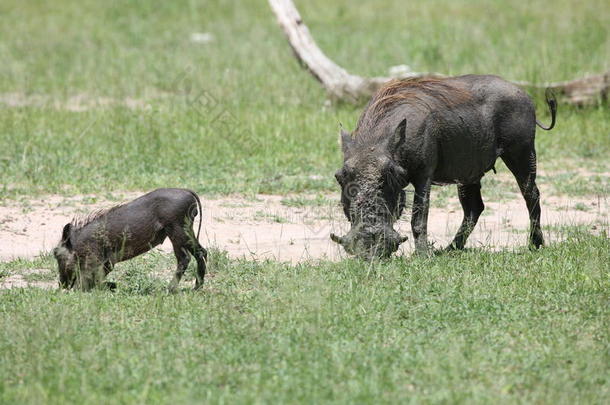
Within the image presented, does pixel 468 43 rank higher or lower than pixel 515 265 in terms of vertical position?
higher

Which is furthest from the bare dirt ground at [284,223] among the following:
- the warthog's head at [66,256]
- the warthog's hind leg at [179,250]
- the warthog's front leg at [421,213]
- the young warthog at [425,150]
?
the warthog's head at [66,256]

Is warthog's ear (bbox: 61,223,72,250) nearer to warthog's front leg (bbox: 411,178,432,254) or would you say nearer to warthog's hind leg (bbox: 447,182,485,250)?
warthog's front leg (bbox: 411,178,432,254)

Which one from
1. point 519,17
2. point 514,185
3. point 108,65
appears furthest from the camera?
point 519,17

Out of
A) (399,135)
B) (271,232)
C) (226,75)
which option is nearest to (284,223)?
(271,232)

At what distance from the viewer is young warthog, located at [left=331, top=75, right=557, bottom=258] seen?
658cm

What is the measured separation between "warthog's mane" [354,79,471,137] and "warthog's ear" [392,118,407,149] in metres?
0.27

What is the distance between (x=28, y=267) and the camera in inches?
277

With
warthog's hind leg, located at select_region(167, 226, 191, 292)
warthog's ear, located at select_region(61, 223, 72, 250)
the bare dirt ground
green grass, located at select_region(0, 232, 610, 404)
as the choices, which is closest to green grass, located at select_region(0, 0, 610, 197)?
the bare dirt ground

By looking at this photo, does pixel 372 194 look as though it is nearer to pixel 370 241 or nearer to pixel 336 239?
pixel 370 241

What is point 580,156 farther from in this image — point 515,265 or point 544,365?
point 544,365

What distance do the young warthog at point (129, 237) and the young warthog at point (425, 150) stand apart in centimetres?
98

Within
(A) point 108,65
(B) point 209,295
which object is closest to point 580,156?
(B) point 209,295

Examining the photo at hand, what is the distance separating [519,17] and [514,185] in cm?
953

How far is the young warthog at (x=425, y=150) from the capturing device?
6.58 m
